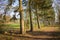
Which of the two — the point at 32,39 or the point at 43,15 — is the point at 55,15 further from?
the point at 32,39

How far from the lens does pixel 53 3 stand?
3.49 meters

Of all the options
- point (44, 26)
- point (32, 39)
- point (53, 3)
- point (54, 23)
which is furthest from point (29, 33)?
point (53, 3)

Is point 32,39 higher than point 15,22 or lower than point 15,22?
lower

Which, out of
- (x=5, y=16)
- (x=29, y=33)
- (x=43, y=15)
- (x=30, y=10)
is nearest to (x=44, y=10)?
(x=43, y=15)

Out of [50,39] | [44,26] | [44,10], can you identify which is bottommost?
[50,39]

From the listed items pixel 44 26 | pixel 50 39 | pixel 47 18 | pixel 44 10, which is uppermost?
pixel 44 10

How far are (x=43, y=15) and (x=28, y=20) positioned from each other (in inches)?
17.5

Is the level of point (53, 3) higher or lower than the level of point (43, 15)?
higher

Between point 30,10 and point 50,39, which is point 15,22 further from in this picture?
point 50,39

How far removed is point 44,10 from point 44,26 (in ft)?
1.48

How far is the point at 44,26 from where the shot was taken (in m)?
3.43

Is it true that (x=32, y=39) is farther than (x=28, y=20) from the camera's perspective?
No

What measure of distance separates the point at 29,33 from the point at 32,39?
203 mm

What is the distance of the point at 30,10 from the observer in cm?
356
